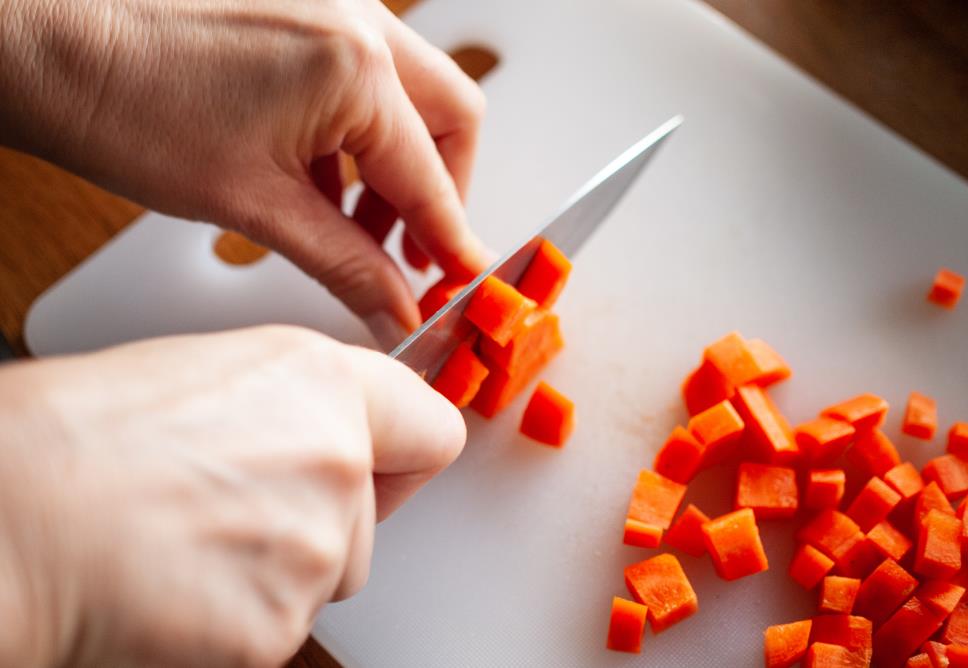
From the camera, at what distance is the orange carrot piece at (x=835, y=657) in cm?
177

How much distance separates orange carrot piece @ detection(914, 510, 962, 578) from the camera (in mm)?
1803

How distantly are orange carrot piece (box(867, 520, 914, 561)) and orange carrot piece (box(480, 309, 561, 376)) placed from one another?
0.83 meters

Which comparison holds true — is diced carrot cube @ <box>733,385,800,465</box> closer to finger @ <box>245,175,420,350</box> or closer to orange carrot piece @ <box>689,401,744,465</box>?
orange carrot piece @ <box>689,401,744,465</box>

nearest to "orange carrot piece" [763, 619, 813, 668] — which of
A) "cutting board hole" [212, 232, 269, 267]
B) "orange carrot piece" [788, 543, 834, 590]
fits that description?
"orange carrot piece" [788, 543, 834, 590]

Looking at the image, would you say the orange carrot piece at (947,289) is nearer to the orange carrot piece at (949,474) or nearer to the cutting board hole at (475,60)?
the orange carrot piece at (949,474)

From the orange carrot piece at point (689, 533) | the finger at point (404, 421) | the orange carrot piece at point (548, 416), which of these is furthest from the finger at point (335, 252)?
the orange carrot piece at point (689, 533)

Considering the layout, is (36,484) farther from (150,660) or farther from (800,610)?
(800,610)

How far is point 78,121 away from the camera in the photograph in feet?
5.45

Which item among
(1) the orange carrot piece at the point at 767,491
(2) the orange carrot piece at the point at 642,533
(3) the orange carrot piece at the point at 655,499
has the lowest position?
(2) the orange carrot piece at the point at 642,533

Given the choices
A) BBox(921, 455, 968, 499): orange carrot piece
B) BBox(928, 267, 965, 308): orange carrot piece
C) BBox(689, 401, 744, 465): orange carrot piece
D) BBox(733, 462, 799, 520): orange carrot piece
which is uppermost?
BBox(928, 267, 965, 308): orange carrot piece

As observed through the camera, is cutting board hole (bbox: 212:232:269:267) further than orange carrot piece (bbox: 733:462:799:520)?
Yes

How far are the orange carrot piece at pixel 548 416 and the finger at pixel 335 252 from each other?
34cm

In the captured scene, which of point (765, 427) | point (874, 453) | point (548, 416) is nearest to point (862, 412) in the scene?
point (874, 453)

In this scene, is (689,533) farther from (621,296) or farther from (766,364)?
(621,296)
